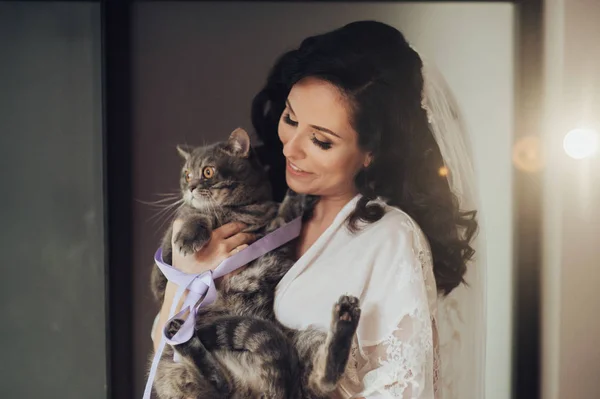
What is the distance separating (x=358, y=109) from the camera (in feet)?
3.55

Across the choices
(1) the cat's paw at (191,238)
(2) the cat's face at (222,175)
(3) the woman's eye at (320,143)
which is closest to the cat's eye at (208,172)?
(2) the cat's face at (222,175)

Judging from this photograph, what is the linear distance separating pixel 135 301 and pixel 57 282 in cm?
22

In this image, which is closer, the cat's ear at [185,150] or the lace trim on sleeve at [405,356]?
the lace trim on sleeve at [405,356]

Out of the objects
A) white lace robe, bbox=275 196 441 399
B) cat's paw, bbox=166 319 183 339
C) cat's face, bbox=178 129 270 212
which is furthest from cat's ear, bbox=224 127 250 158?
cat's paw, bbox=166 319 183 339

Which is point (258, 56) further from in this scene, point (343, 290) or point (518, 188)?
point (518, 188)

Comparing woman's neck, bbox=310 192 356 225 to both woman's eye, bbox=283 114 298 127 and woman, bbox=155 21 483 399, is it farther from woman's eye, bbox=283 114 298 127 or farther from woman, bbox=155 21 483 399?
woman's eye, bbox=283 114 298 127

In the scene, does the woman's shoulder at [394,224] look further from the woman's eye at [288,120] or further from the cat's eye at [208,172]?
the cat's eye at [208,172]

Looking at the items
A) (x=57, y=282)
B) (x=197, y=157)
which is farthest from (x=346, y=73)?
(x=57, y=282)

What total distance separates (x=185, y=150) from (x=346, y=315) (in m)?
0.52

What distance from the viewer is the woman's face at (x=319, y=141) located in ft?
3.58

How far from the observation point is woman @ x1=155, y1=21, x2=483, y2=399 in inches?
41.8

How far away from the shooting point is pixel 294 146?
1.12 metres

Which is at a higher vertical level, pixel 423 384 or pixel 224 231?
pixel 224 231

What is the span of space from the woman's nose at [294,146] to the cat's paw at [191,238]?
252mm
